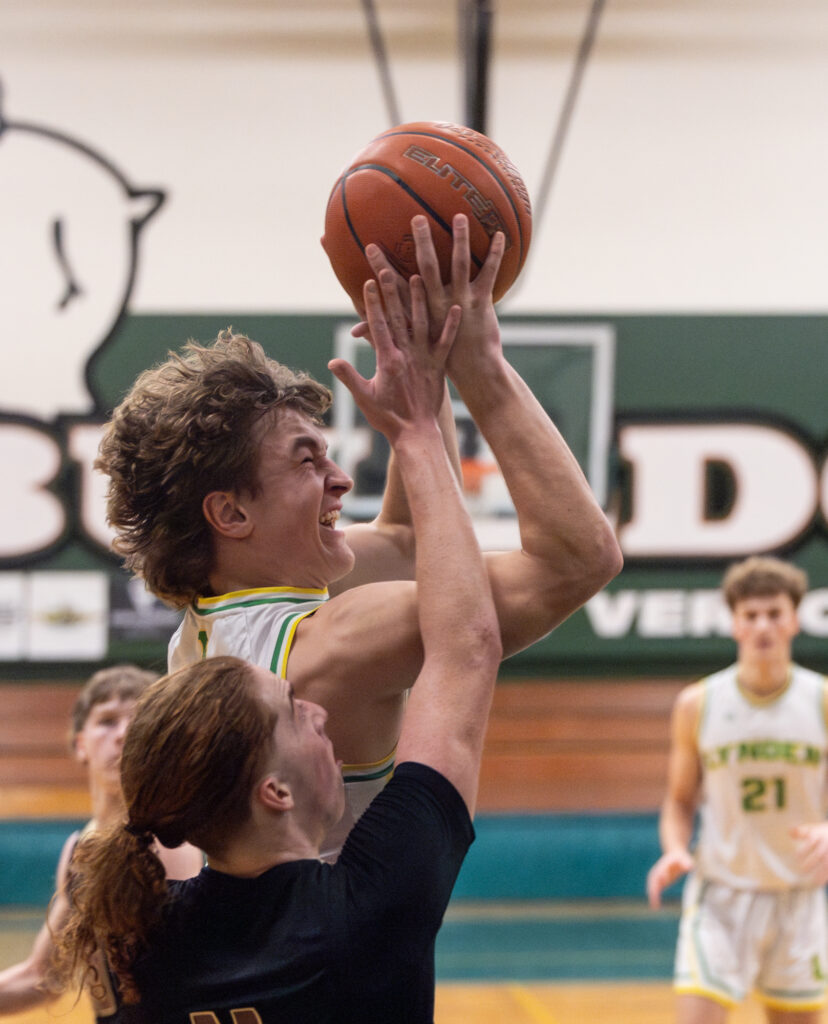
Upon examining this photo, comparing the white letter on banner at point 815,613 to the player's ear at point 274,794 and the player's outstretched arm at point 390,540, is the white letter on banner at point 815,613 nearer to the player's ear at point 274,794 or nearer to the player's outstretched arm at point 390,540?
the player's outstretched arm at point 390,540

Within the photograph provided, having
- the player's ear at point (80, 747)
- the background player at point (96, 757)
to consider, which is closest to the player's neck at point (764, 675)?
the background player at point (96, 757)

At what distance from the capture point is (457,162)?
1895 mm

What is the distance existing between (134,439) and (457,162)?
649 mm

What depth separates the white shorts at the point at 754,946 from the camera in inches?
176

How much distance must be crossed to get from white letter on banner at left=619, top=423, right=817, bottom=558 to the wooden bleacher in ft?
3.04

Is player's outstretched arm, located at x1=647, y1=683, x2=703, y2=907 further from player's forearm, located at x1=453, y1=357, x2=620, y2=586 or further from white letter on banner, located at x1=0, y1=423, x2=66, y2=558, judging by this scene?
white letter on banner, located at x1=0, y1=423, x2=66, y2=558

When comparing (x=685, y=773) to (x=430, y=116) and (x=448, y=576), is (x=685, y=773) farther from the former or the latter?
(x=430, y=116)

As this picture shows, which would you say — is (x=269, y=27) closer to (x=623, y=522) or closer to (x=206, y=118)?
(x=206, y=118)

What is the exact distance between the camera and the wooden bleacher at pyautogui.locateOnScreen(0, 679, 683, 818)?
25.0 ft

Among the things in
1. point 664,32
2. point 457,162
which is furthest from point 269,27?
point 457,162

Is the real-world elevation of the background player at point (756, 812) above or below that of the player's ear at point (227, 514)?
below

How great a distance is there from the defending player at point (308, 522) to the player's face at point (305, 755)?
0.09m

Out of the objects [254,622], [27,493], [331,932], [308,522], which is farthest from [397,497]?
[27,493]

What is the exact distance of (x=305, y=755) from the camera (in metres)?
1.56
